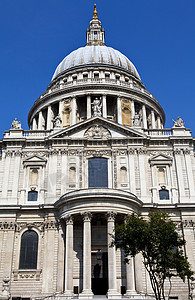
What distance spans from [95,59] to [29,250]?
35.5m

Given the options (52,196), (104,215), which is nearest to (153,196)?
(104,215)

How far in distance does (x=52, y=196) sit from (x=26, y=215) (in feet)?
10.6

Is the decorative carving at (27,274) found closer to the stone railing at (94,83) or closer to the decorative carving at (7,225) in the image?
the decorative carving at (7,225)

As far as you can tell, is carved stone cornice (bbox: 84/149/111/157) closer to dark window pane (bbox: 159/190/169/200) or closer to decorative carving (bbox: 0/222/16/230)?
dark window pane (bbox: 159/190/169/200)

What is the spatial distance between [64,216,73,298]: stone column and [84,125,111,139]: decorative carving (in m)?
10.7

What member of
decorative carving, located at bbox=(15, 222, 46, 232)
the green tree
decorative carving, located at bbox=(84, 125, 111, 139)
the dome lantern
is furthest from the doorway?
the dome lantern

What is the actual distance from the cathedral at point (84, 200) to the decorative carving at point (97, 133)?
4.4 inches

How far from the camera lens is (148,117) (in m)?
Answer: 56.1

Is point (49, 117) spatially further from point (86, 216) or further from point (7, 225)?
point (86, 216)

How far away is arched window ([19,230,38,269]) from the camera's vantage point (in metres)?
34.1

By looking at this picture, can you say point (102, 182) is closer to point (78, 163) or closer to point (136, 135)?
point (78, 163)

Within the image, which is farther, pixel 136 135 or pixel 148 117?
pixel 148 117

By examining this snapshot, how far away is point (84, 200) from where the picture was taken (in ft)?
106

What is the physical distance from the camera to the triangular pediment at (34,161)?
127 ft
